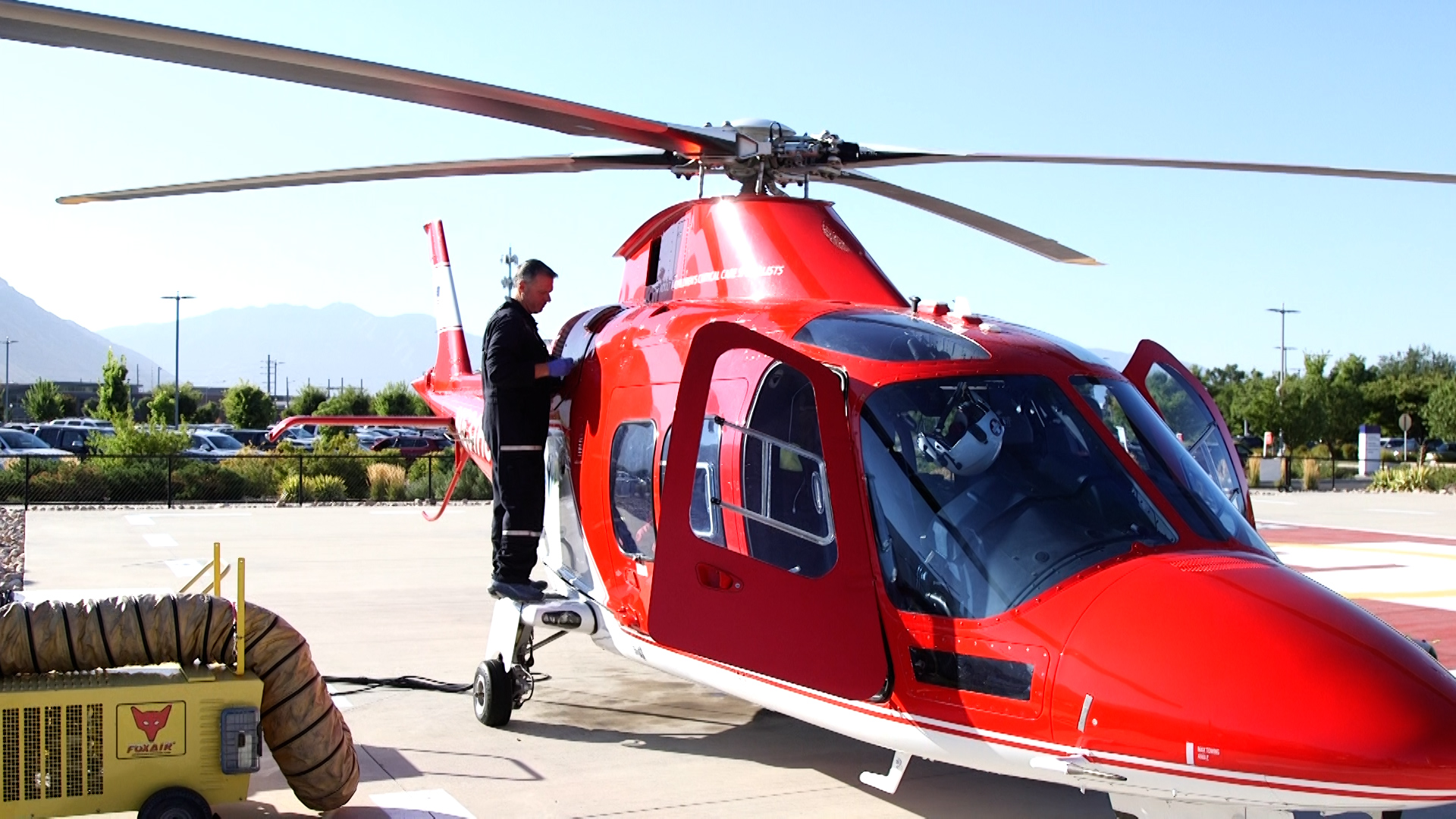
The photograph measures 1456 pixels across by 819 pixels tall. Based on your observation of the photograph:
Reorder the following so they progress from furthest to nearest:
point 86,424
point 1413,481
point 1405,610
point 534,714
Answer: point 86,424 < point 1413,481 < point 1405,610 < point 534,714

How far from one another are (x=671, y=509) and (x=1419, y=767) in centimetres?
263

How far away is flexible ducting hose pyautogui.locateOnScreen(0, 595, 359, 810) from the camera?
17.4 ft

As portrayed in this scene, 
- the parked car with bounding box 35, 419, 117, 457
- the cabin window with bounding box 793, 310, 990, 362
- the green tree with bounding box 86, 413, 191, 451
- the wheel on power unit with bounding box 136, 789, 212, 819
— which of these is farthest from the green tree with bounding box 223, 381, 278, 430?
the cabin window with bounding box 793, 310, 990, 362

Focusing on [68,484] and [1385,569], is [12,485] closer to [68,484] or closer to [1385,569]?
[68,484]

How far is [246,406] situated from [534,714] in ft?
216

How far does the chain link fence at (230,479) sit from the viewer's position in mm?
24234

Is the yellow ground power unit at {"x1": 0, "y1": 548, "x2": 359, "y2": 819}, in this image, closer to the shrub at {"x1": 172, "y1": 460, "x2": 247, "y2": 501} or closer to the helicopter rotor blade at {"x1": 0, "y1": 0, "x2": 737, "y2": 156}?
the helicopter rotor blade at {"x1": 0, "y1": 0, "x2": 737, "y2": 156}

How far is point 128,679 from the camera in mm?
5383

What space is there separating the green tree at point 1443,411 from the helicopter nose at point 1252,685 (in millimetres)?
61290

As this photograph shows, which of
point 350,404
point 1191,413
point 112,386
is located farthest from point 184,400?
point 1191,413

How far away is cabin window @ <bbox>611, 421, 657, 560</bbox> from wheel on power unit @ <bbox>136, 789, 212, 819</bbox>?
2312 millimetres

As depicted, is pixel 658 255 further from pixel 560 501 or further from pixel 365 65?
pixel 365 65

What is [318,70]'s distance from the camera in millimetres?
5336

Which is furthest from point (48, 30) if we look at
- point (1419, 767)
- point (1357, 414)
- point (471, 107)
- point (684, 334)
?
point (1357, 414)
